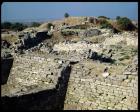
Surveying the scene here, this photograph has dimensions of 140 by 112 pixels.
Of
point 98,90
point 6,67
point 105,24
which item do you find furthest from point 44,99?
point 105,24

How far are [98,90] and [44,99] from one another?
2061mm

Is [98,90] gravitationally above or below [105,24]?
above

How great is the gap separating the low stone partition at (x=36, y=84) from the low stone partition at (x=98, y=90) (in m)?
0.41

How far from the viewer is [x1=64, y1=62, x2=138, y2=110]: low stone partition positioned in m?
10.9

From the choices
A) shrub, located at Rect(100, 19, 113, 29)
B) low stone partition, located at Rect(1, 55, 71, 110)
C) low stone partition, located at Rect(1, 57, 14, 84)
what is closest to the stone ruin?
low stone partition, located at Rect(1, 55, 71, 110)

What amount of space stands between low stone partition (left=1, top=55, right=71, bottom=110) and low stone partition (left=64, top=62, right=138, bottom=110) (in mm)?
411

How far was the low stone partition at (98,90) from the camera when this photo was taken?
10.9 meters

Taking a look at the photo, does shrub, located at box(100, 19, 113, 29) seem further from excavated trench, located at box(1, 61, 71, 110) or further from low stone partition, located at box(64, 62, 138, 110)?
excavated trench, located at box(1, 61, 71, 110)

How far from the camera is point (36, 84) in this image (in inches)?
518

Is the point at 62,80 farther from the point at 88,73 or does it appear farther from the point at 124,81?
the point at 124,81

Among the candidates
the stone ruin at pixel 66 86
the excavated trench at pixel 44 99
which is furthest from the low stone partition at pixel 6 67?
the excavated trench at pixel 44 99

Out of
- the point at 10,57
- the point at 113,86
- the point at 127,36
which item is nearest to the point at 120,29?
the point at 127,36

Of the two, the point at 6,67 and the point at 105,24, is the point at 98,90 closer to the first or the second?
the point at 6,67

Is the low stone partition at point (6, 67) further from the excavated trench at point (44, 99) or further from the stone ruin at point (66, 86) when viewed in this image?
the excavated trench at point (44, 99)
